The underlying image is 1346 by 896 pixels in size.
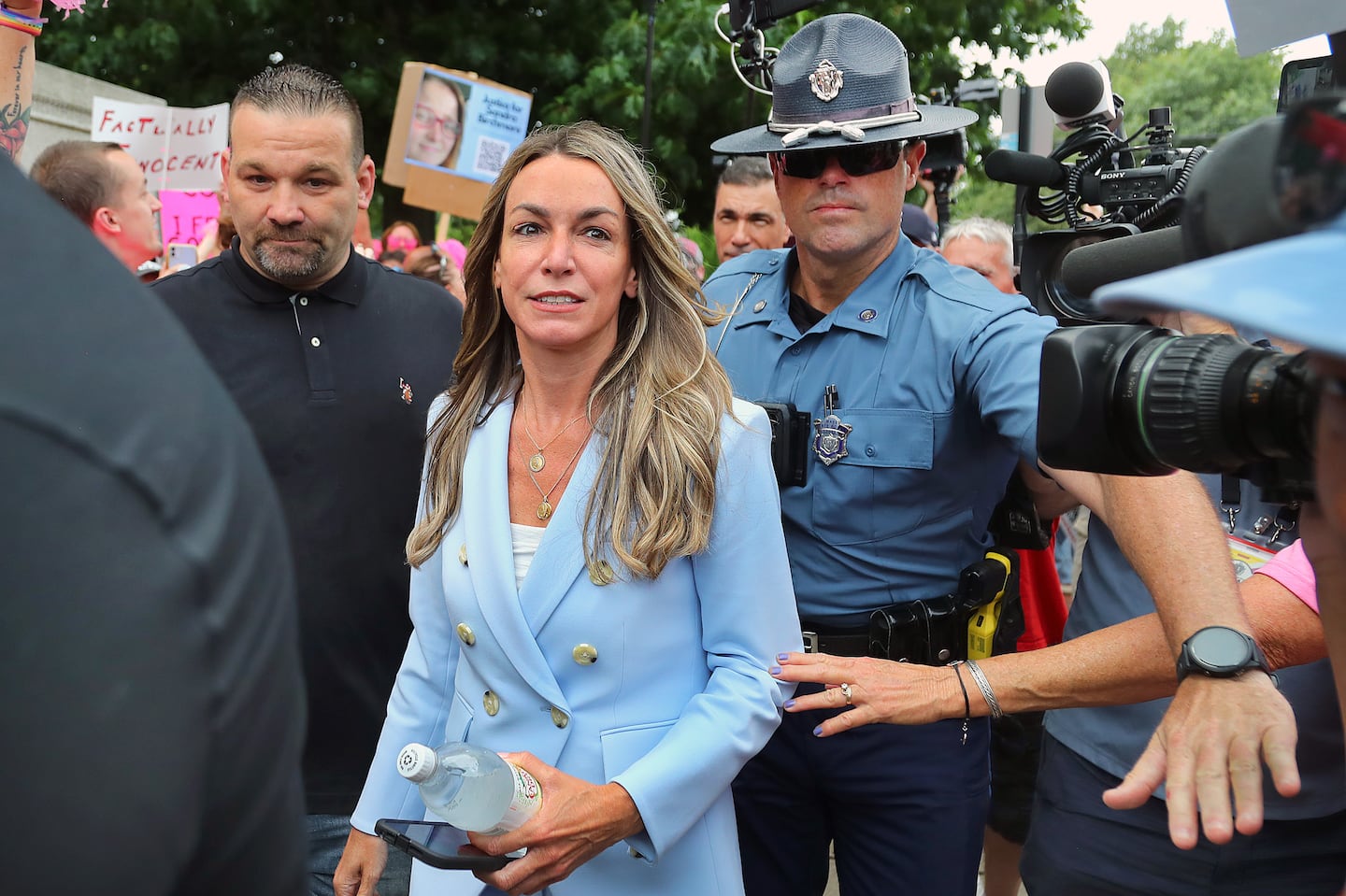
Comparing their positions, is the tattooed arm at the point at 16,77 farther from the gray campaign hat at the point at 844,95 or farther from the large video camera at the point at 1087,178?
the large video camera at the point at 1087,178

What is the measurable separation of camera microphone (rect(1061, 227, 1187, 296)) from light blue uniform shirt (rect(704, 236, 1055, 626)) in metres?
0.89

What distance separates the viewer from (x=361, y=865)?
220 centimetres

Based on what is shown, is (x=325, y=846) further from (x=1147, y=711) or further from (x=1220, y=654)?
(x=1220, y=654)

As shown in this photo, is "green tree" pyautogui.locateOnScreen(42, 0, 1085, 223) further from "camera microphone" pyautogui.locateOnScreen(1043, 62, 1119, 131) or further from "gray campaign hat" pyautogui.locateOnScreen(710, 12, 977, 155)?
"camera microphone" pyautogui.locateOnScreen(1043, 62, 1119, 131)

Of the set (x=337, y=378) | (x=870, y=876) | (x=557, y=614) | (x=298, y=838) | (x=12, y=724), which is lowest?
(x=870, y=876)

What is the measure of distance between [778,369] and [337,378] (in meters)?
0.99

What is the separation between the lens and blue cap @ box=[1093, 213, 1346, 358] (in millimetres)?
575

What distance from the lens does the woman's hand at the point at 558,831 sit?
178 centimetres

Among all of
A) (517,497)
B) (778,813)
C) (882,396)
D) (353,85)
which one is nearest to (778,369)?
(882,396)

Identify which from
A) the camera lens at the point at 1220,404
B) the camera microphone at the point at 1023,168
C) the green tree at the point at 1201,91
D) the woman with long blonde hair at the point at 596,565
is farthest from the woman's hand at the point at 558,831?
the green tree at the point at 1201,91

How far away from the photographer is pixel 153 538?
529mm

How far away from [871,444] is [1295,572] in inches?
33.9

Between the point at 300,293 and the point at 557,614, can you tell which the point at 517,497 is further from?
the point at 300,293

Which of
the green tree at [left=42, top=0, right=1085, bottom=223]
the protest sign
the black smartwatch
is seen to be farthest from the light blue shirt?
the green tree at [left=42, top=0, right=1085, bottom=223]
